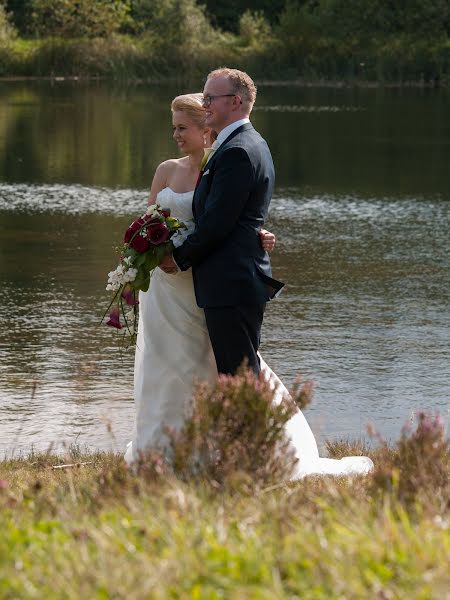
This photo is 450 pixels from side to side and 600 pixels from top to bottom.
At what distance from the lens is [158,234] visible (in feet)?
19.8

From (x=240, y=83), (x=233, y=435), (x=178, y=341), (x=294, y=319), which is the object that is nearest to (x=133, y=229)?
(x=178, y=341)

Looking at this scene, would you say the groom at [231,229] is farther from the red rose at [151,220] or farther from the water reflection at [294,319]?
the water reflection at [294,319]

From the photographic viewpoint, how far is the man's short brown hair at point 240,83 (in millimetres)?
5723

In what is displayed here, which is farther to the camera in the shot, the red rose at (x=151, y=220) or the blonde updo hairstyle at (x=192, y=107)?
the blonde updo hairstyle at (x=192, y=107)

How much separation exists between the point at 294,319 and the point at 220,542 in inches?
316

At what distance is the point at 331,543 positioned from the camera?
3.56 metres

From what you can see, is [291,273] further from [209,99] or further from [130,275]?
[209,99]

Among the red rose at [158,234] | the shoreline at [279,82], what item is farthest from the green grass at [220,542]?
the shoreline at [279,82]

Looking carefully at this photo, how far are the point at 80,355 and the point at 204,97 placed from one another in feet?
15.0

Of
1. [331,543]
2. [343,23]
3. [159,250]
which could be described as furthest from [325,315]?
[343,23]

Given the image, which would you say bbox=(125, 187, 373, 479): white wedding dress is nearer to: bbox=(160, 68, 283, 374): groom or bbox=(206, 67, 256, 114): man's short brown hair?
bbox=(160, 68, 283, 374): groom

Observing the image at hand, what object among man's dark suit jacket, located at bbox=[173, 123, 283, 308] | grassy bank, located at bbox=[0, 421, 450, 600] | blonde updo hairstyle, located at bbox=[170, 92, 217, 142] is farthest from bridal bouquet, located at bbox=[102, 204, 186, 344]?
grassy bank, located at bbox=[0, 421, 450, 600]

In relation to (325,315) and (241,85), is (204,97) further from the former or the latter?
(325,315)

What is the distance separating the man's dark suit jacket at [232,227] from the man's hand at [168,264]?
68 millimetres
